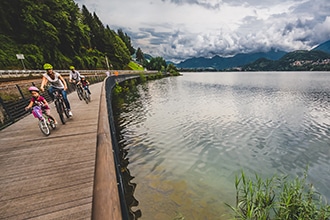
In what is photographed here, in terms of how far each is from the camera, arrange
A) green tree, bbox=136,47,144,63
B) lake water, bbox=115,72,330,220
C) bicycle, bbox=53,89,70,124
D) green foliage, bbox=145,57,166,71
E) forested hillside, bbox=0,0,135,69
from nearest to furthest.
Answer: lake water, bbox=115,72,330,220 < bicycle, bbox=53,89,70,124 < forested hillside, bbox=0,0,135,69 < green foliage, bbox=145,57,166,71 < green tree, bbox=136,47,144,63

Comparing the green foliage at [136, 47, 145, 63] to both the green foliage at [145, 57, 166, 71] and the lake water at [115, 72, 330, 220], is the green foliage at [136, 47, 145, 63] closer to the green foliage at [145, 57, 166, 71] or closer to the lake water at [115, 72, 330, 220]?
the green foliage at [145, 57, 166, 71]

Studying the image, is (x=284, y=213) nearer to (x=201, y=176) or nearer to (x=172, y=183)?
(x=201, y=176)

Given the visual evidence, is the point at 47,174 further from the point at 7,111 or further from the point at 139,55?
the point at 139,55

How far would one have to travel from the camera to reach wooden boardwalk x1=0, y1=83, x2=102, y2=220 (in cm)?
267

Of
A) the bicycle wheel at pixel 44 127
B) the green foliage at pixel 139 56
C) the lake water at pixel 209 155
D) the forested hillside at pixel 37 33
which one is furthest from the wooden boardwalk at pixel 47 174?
the green foliage at pixel 139 56

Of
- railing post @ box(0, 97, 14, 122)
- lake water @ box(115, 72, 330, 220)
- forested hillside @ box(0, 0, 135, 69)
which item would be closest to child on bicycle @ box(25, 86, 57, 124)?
railing post @ box(0, 97, 14, 122)

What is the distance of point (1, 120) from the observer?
7.91 meters

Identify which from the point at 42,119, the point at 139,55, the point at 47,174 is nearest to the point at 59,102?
the point at 42,119

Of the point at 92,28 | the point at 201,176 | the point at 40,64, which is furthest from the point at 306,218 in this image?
the point at 92,28

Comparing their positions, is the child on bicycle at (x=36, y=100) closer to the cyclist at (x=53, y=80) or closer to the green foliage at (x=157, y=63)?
the cyclist at (x=53, y=80)

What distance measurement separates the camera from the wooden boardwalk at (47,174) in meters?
2.67

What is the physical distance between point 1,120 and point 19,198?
23.7ft

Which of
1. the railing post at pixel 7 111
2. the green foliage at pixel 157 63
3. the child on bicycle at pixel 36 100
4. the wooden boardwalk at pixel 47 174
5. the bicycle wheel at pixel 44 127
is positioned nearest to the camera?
the wooden boardwalk at pixel 47 174

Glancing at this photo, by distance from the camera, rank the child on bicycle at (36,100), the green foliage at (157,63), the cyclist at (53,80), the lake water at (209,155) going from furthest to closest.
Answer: the green foliage at (157,63)
the cyclist at (53,80)
the child on bicycle at (36,100)
the lake water at (209,155)
